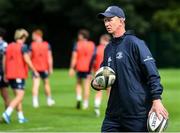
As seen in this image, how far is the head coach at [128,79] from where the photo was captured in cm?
744

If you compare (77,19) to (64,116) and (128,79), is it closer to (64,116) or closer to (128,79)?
(64,116)

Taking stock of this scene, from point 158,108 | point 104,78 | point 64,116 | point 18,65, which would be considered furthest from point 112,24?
point 64,116

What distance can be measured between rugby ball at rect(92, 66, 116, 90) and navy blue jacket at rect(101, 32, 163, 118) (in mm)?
61

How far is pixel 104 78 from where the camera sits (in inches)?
299

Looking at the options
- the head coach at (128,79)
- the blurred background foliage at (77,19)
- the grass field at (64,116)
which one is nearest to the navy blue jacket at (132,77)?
the head coach at (128,79)

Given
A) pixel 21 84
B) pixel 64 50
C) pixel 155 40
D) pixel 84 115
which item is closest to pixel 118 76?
pixel 21 84

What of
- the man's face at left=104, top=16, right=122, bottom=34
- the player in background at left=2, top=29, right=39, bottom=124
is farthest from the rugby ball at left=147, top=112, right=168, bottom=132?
the player in background at left=2, top=29, right=39, bottom=124

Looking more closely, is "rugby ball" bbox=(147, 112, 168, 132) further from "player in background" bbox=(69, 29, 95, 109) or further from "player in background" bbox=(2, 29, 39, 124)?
"player in background" bbox=(69, 29, 95, 109)

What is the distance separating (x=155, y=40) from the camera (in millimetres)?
52438

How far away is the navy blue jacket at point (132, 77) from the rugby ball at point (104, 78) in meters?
0.06

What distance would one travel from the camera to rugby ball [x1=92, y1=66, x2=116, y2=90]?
7.53m

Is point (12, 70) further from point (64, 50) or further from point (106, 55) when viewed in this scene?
point (64, 50)

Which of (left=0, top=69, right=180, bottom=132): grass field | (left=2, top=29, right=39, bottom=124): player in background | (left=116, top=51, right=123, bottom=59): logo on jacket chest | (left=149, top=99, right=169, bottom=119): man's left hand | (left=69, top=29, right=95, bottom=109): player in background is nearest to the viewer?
(left=149, top=99, right=169, bottom=119): man's left hand

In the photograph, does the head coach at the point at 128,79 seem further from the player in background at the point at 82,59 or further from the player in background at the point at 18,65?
the player in background at the point at 82,59
